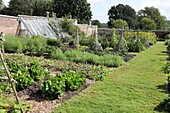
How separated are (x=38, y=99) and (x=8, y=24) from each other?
11755mm

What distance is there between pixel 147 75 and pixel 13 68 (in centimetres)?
454

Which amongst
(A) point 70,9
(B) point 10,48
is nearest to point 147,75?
(B) point 10,48

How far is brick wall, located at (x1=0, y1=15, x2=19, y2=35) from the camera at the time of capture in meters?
15.4

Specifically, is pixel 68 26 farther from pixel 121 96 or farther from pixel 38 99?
pixel 38 99

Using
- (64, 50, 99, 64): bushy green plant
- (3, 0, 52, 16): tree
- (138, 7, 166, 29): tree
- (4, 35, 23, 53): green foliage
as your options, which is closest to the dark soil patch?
(64, 50, 99, 64): bushy green plant

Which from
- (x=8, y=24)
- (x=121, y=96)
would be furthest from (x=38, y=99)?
(x=8, y=24)

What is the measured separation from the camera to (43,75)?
6637mm

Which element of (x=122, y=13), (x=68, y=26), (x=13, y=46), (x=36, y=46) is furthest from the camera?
(x=122, y=13)

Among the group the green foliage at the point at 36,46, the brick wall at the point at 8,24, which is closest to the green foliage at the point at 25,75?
the green foliage at the point at 36,46

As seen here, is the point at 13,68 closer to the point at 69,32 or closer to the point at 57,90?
the point at 57,90

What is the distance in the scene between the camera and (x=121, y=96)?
5738 mm

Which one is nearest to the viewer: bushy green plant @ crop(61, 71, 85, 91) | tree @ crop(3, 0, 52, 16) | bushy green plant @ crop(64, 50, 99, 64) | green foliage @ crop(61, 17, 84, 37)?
bushy green plant @ crop(61, 71, 85, 91)

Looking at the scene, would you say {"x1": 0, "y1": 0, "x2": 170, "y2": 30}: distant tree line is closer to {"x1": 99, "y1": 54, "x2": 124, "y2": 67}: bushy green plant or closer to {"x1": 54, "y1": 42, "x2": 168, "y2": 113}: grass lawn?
{"x1": 99, "y1": 54, "x2": 124, "y2": 67}: bushy green plant

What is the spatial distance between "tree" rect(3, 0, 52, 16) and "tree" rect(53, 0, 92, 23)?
2.80 metres
